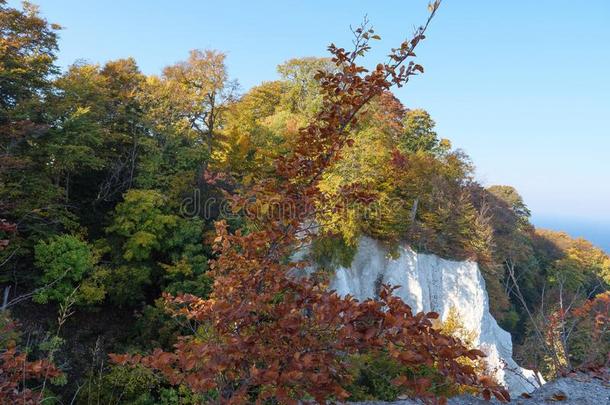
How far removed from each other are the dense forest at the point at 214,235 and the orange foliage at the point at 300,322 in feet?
0.05

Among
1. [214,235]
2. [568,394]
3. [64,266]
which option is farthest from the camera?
[64,266]

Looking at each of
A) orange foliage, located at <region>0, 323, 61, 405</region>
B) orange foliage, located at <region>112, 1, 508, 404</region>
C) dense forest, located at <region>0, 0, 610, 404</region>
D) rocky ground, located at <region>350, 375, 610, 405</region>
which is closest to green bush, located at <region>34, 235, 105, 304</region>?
dense forest, located at <region>0, 0, 610, 404</region>

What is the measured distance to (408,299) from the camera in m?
14.4

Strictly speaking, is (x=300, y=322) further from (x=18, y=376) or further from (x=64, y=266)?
(x=64, y=266)

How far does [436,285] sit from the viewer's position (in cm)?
A: 1520

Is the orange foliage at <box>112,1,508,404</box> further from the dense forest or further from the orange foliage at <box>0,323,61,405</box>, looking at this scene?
the orange foliage at <box>0,323,61,405</box>

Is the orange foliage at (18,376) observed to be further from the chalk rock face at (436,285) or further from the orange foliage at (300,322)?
the chalk rock face at (436,285)

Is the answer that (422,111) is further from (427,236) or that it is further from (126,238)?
(126,238)

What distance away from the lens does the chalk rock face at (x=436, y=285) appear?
46.6 feet

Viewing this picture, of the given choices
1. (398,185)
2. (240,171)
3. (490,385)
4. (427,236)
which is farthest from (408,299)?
(490,385)

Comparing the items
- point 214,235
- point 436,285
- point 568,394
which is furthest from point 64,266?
point 436,285

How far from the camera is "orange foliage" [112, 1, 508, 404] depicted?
5.50 feet

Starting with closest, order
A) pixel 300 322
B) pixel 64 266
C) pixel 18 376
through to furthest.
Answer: pixel 300 322
pixel 18 376
pixel 64 266

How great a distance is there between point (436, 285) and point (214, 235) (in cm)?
1103
